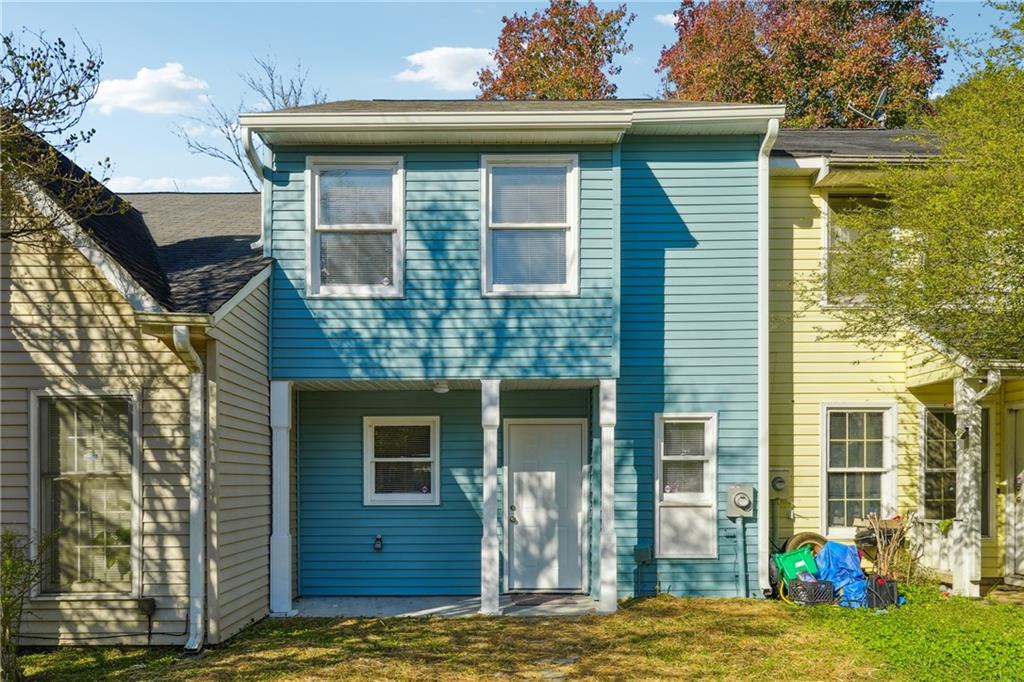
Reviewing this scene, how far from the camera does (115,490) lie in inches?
350

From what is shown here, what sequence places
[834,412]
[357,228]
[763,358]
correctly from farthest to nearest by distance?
[834,412] < [763,358] < [357,228]

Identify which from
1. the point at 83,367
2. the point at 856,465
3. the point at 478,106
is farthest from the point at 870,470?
the point at 83,367

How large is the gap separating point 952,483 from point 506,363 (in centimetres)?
565

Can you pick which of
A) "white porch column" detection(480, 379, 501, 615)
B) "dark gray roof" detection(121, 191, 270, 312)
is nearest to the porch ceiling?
"white porch column" detection(480, 379, 501, 615)

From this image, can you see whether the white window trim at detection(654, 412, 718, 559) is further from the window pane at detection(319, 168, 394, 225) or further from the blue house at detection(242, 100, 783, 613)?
the window pane at detection(319, 168, 394, 225)

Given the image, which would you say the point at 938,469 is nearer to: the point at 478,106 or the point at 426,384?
the point at 426,384

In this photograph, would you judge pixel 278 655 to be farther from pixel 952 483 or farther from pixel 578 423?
pixel 952 483

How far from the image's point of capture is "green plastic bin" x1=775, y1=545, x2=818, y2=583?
10.6 m

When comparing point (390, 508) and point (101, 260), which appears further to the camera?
point (390, 508)

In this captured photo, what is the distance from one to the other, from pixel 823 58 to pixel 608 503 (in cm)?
1663

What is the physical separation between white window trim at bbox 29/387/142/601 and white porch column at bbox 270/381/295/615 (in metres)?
1.72

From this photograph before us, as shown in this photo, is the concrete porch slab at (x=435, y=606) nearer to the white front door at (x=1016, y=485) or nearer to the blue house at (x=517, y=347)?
the blue house at (x=517, y=347)

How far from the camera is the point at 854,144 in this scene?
12523mm

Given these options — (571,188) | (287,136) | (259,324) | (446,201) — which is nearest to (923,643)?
(571,188)
